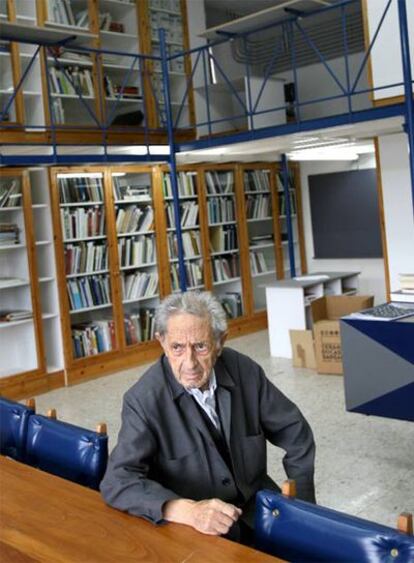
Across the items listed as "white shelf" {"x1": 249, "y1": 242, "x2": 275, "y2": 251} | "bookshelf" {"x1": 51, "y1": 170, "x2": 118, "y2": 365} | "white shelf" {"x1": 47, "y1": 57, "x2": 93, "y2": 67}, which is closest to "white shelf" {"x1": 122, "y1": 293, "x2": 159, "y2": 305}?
"bookshelf" {"x1": 51, "y1": 170, "x2": 118, "y2": 365}

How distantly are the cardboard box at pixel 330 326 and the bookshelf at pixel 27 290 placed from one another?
2292 mm

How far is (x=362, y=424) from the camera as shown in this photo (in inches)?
183

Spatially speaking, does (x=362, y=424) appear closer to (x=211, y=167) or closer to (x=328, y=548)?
(x=328, y=548)

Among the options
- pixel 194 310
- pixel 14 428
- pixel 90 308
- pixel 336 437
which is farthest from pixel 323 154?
pixel 194 310

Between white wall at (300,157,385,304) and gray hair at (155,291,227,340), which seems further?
white wall at (300,157,385,304)

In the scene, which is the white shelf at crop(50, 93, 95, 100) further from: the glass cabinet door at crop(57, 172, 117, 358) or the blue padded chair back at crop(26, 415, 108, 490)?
Result: the blue padded chair back at crop(26, 415, 108, 490)

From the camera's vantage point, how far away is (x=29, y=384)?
5.99 metres

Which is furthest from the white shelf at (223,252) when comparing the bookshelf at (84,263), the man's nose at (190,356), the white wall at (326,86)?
the man's nose at (190,356)

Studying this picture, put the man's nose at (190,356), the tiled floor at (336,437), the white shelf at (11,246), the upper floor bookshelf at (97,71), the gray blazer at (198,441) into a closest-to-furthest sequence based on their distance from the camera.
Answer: the gray blazer at (198,441)
the man's nose at (190,356)
the tiled floor at (336,437)
the white shelf at (11,246)
the upper floor bookshelf at (97,71)

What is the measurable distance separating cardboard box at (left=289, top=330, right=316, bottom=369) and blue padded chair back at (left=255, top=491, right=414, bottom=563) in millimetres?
4515

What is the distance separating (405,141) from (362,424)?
2255 millimetres

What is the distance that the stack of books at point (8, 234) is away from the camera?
230 inches

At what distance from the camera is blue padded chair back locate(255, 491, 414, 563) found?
1.51 m

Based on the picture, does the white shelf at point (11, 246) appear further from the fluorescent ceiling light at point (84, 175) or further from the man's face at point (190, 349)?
the man's face at point (190, 349)
